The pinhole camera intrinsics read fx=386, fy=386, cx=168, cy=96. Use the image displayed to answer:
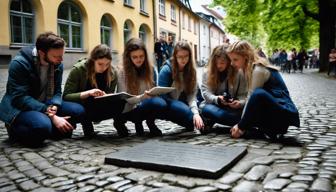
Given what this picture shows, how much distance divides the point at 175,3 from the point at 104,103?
95.6 ft

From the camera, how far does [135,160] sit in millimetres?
3344

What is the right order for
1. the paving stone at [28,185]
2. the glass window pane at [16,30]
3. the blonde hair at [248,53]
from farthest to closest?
the glass window pane at [16,30] → the blonde hair at [248,53] → the paving stone at [28,185]

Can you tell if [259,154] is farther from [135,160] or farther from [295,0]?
[295,0]

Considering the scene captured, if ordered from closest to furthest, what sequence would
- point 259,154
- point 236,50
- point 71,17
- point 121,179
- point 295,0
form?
1. point 121,179
2. point 259,154
3. point 236,50
4. point 71,17
5. point 295,0

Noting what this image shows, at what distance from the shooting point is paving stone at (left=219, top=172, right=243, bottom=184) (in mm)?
2862

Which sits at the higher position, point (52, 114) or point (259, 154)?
point (52, 114)

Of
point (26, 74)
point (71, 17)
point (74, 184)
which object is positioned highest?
point (71, 17)

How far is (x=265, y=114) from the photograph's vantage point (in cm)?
411

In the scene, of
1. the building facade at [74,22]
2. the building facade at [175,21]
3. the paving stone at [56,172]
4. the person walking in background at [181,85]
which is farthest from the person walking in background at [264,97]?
the building facade at [175,21]

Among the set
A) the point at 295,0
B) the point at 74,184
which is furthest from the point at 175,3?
the point at 74,184

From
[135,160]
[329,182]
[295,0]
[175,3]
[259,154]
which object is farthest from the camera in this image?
[175,3]

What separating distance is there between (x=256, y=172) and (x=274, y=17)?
2033 centimetres

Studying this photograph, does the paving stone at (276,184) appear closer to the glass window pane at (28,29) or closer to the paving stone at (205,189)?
the paving stone at (205,189)

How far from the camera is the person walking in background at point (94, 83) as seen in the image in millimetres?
4426
